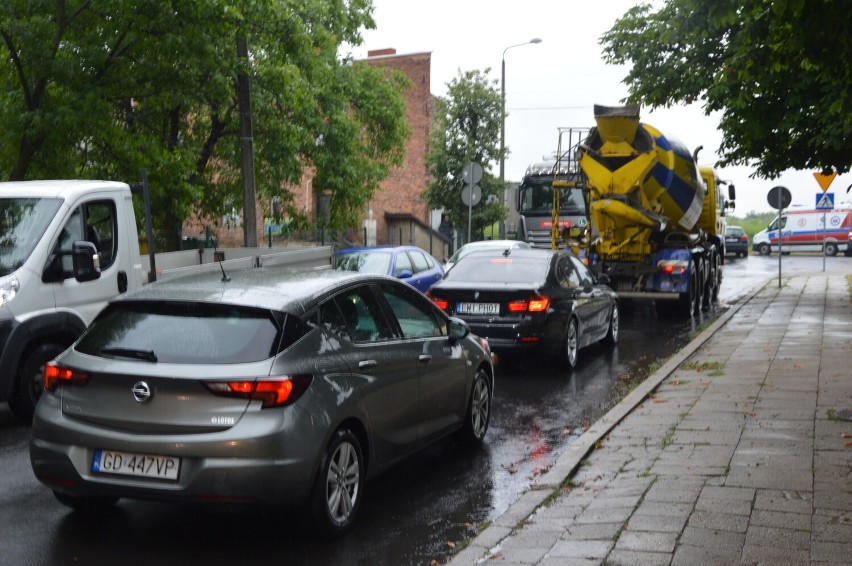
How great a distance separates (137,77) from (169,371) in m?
11.5

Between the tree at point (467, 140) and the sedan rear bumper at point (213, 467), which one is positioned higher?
the tree at point (467, 140)

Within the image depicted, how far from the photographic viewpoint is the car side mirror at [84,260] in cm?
880

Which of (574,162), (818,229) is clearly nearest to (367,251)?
(574,162)

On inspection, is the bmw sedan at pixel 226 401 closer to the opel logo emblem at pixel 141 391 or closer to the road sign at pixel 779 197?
the opel logo emblem at pixel 141 391

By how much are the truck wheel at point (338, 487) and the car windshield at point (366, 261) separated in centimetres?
1059

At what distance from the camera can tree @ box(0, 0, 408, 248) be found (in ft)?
46.6

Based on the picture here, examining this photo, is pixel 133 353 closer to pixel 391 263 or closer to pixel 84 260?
pixel 84 260

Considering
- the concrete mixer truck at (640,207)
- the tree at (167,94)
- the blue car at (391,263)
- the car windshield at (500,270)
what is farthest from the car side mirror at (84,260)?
the concrete mixer truck at (640,207)

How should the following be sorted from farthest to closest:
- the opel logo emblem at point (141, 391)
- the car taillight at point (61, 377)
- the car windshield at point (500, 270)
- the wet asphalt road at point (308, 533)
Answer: the car windshield at point (500, 270), the car taillight at point (61, 377), the wet asphalt road at point (308, 533), the opel logo emblem at point (141, 391)

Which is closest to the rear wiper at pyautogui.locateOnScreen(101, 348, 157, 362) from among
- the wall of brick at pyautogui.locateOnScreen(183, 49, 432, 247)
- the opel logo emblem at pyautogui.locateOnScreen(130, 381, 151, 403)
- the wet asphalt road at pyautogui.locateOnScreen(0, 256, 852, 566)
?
the opel logo emblem at pyautogui.locateOnScreen(130, 381, 151, 403)

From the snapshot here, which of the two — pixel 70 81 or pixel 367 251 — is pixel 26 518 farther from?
pixel 367 251

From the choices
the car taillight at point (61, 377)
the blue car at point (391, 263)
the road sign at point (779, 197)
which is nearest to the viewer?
the car taillight at point (61, 377)

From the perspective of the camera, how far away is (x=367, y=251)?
1712 cm

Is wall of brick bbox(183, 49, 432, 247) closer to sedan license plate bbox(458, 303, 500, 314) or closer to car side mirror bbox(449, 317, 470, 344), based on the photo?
sedan license plate bbox(458, 303, 500, 314)
